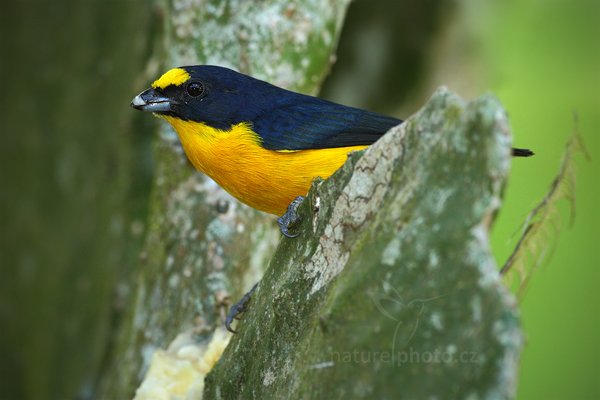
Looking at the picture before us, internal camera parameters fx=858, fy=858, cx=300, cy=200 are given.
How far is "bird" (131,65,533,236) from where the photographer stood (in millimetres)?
3410

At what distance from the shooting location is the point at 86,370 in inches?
203

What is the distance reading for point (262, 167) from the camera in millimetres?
3406

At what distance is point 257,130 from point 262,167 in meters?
0.19

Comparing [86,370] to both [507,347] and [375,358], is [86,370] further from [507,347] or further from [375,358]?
[507,347]

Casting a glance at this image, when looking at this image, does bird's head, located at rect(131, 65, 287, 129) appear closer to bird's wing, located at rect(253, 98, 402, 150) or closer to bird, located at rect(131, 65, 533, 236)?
bird, located at rect(131, 65, 533, 236)

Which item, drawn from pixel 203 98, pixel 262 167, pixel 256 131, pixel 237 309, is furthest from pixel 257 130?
pixel 237 309

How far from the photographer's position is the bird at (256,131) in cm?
341

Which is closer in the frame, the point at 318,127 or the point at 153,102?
the point at 318,127

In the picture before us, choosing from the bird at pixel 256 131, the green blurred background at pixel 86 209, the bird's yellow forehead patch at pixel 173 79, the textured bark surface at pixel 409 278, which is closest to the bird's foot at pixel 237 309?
the bird at pixel 256 131

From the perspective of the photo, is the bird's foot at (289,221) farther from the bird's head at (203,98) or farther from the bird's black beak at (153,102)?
the bird's black beak at (153,102)

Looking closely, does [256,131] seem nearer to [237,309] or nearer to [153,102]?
[153,102]

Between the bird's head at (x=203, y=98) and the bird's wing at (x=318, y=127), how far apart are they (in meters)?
0.11

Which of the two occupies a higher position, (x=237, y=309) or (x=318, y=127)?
(x=318, y=127)

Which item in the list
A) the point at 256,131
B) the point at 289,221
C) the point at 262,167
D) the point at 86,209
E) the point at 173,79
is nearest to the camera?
the point at 289,221
